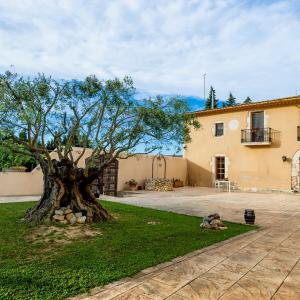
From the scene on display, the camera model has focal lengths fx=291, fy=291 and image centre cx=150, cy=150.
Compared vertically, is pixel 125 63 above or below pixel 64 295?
above

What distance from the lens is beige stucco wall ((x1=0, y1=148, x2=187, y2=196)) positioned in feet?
39.6

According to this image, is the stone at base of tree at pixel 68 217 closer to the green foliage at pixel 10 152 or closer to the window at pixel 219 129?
the green foliage at pixel 10 152

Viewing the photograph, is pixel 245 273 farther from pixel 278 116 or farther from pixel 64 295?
pixel 278 116

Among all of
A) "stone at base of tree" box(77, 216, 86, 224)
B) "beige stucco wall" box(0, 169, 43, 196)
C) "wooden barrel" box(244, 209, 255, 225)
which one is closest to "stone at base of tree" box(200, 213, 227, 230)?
"wooden barrel" box(244, 209, 255, 225)

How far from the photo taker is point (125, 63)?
948 cm

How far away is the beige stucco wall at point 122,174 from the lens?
1206cm

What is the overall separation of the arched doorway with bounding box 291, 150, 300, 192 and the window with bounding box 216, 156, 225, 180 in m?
4.37

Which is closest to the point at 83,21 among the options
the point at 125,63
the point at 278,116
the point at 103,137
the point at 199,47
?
the point at 125,63

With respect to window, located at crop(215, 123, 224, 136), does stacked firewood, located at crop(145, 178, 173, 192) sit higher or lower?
lower

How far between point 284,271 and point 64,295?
9.12ft

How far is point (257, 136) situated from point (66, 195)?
13.8 m

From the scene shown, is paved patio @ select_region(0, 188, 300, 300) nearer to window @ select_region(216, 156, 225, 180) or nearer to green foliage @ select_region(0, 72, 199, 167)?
green foliage @ select_region(0, 72, 199, 167)

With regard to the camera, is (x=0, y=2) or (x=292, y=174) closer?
(x=0, y=2)

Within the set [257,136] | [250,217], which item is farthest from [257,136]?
[250,217]
